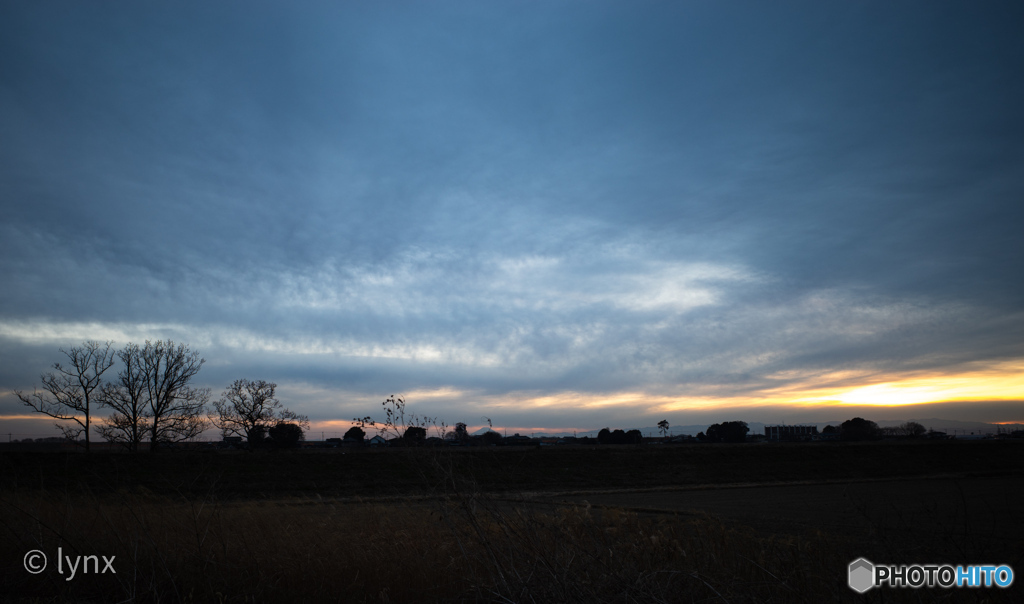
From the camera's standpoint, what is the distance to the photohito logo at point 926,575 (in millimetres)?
4809

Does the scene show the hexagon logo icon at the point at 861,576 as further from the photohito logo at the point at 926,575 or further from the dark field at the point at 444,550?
the dark field at the point at 444,550

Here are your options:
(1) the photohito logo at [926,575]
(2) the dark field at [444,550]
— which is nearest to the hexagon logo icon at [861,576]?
(1) the photohito logo at [926,575]

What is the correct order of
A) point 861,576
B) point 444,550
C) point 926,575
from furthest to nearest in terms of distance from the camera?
point 444,550
point 926,575
point 861,576

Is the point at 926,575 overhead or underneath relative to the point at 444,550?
overhead

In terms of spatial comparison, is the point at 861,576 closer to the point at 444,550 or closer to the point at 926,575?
the point at 926,575

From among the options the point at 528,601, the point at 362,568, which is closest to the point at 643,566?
the point at 528,601

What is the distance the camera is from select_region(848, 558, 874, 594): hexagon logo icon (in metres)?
4.71

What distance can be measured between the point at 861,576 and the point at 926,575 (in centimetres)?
81

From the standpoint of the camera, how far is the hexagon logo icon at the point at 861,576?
471 centimetres

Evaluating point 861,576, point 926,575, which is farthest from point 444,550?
point 926,575

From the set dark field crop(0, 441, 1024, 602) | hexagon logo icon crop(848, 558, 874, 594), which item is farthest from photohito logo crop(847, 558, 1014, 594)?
dark field crop(0, 441, 1024, 602)

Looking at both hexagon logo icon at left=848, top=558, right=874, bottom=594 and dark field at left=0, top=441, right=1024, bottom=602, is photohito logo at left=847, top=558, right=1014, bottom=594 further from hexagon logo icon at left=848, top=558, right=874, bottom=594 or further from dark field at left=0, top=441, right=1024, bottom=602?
dark field at left=0, top=441, right=1024, bottom=602

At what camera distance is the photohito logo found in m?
4.81

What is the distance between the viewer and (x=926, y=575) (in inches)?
204
